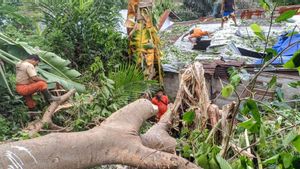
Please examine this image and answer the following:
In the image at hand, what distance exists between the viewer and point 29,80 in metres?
6.02

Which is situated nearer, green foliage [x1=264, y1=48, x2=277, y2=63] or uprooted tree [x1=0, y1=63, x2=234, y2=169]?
green foliage [x1=264, y1=48, x2=277, y2=63]

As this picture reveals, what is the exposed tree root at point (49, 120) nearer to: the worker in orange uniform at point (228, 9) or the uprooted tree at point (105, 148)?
the uprooted tree at point (105, 148)

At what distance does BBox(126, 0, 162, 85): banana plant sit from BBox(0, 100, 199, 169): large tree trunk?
4687mm

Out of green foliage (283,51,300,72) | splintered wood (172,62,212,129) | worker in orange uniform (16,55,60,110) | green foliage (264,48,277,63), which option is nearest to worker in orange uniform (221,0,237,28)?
worker in orange uniform (16,55,60,110)

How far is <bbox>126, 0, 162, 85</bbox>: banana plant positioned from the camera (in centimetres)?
827

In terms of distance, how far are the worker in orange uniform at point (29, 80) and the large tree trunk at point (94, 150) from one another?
2736 mm

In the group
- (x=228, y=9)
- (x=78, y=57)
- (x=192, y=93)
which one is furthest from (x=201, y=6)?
(x=192, y=93)

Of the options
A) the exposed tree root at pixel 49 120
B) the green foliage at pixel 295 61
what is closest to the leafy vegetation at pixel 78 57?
the exposed tree root at pixel 49 120

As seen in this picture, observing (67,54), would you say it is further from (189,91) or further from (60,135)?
(60,135)

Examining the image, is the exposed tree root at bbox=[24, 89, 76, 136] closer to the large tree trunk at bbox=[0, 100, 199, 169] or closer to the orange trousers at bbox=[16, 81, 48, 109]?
the orange trousers at bbox=[16, 81, 48, 109]

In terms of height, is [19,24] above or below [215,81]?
Answer: above

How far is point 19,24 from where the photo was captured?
8828 mm

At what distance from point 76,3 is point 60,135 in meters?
5.45

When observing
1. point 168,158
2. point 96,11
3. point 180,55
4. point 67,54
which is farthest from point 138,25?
point 168,158
